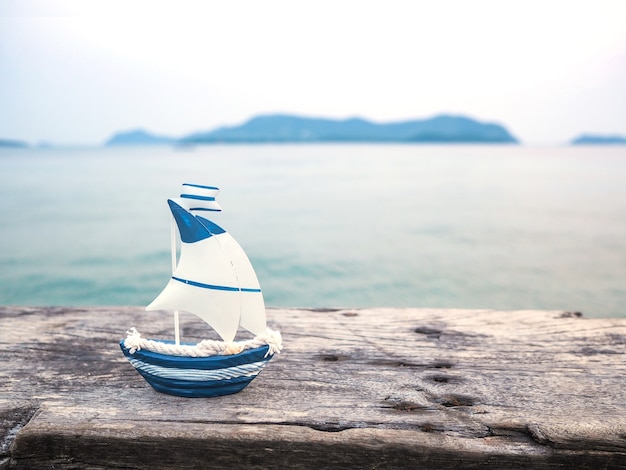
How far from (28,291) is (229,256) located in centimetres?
729

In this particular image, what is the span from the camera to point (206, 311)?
2041 mm

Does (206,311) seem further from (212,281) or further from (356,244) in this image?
(356,244)

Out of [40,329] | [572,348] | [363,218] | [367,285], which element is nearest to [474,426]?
[572,348]

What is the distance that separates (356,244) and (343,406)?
896cm

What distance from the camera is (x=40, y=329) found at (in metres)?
2.75

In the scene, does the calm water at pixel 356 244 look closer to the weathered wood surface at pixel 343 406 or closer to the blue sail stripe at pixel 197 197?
the weathered wood surface at pixel 343 406

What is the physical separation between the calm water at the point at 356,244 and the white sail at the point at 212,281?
5841 mm

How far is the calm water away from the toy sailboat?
19.1ft

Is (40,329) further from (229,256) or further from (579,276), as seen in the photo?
(579,276)

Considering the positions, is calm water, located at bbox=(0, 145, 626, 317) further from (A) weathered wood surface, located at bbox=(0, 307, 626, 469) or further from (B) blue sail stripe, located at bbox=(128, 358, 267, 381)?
(B) blue sail stripe, located at bbox=(128, 358, 267, 381)

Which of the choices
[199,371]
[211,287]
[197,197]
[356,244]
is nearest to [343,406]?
[199,371]

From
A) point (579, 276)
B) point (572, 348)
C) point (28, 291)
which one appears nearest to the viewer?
point (572, 348)

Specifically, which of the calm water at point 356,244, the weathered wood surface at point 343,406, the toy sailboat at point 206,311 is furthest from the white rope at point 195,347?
the calm water at point 356,244

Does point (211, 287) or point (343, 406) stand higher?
point (211, 287)
